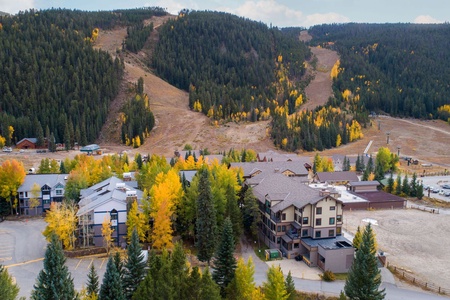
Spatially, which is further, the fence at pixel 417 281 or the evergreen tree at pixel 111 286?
the fence at pixel 417 281

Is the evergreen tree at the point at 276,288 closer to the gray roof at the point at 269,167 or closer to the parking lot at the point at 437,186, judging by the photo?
the gray roof at the point at 269,167

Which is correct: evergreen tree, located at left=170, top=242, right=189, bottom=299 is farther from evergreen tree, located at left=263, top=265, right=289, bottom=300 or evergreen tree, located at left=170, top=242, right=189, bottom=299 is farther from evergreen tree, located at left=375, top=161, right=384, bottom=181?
evergreen tree, located at left=375, top=161, right=384, bottom=181

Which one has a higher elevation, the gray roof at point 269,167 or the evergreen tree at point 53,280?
the evergreen tree at point 53,280

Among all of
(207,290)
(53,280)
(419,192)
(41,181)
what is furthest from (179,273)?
(419,192)

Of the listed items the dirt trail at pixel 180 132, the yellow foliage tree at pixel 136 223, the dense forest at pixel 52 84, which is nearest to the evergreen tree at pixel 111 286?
the yellow foliage tree at pixel 136 223

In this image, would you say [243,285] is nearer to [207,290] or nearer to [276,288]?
[276,288]

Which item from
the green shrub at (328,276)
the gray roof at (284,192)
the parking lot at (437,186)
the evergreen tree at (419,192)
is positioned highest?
the gray roof at (284,192)

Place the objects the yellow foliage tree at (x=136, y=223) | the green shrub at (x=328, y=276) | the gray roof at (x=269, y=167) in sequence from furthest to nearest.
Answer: the gray roof at (x=269, y=167) < the yellow foliage tree at (x=136, y=223) < the green shrub at (x=328, y=276)

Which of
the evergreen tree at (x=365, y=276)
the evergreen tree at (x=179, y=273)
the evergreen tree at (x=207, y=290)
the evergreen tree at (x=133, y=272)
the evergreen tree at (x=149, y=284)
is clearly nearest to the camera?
the evergreen tree at (x=149, y=284)
